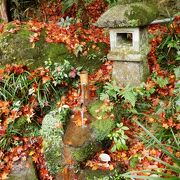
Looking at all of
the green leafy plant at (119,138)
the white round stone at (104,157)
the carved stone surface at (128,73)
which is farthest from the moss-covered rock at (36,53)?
the white round stone at (104,157)

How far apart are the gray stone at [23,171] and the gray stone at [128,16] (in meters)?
2.56

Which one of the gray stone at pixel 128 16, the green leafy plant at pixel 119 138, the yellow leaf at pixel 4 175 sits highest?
the gray stone at pixel 128 16

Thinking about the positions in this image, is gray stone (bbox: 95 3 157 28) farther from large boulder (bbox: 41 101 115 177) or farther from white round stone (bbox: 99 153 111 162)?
white round stone (bbox: 99 153 111 162)

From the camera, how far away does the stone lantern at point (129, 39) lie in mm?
3945

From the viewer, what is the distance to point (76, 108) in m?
4.48

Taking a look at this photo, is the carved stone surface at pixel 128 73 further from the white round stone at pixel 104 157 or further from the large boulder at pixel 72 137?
the white round stone at pixel 104 157

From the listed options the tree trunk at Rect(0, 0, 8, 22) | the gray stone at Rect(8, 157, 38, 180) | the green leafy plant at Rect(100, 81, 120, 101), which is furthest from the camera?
the tree trunk at Rect(0, 0, 8, 22)

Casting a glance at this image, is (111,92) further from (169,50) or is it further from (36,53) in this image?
(36,53)

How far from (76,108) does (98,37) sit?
6.52ft

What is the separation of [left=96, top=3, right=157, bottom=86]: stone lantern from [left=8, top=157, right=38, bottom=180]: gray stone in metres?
2.10

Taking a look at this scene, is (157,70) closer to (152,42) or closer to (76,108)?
(152,42)

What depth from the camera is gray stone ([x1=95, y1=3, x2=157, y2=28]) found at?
12.8 ft

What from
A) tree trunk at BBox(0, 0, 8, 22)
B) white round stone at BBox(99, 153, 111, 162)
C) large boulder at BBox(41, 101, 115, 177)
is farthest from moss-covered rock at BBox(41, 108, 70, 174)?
tree trunk at BBox(0, 0, 8, 22)

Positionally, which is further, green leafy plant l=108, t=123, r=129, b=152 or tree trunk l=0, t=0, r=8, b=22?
tree trunk l=0, t=0, r=8, b=22
